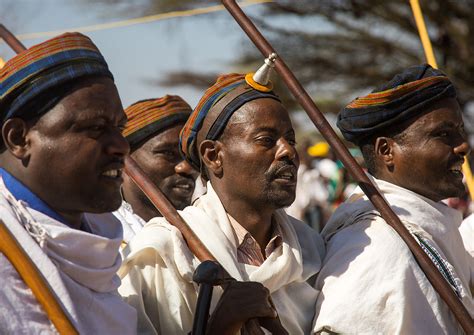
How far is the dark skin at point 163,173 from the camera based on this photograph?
5.42m

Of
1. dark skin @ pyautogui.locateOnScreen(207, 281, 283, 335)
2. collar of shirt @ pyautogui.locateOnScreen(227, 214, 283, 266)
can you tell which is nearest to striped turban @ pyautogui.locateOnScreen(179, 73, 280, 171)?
collar of shirt @ pyautogui.locateOnScreen(227, 214, 283, 266)

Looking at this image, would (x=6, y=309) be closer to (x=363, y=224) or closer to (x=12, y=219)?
(x=12, y=219)

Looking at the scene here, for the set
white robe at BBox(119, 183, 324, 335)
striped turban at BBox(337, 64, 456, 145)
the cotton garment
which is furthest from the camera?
the cotton garment

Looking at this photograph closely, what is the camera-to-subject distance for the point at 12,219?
3016mm

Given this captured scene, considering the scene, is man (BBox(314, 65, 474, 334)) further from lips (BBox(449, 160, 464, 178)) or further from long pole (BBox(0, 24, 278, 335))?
long pole (BBox(0, 24, 278, 335))

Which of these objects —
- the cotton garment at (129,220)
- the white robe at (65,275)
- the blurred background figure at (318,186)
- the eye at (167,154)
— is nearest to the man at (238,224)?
the white robe at (65,275)

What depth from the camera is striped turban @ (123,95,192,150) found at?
5527mm

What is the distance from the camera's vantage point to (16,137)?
322 cm

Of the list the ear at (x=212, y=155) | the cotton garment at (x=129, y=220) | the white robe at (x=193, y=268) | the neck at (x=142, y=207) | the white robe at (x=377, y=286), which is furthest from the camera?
Result: the neck at (x=142, y=207)

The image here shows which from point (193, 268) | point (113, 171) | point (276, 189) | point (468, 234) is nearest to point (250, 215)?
point (276, 189)

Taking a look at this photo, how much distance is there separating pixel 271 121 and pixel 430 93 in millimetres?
847

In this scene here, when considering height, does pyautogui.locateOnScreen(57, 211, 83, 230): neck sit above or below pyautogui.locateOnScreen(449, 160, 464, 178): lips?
above

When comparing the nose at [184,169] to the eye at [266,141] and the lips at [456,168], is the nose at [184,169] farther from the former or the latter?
the lips at [456,168]

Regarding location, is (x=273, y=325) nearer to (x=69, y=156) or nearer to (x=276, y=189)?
(x=276, y=189)
